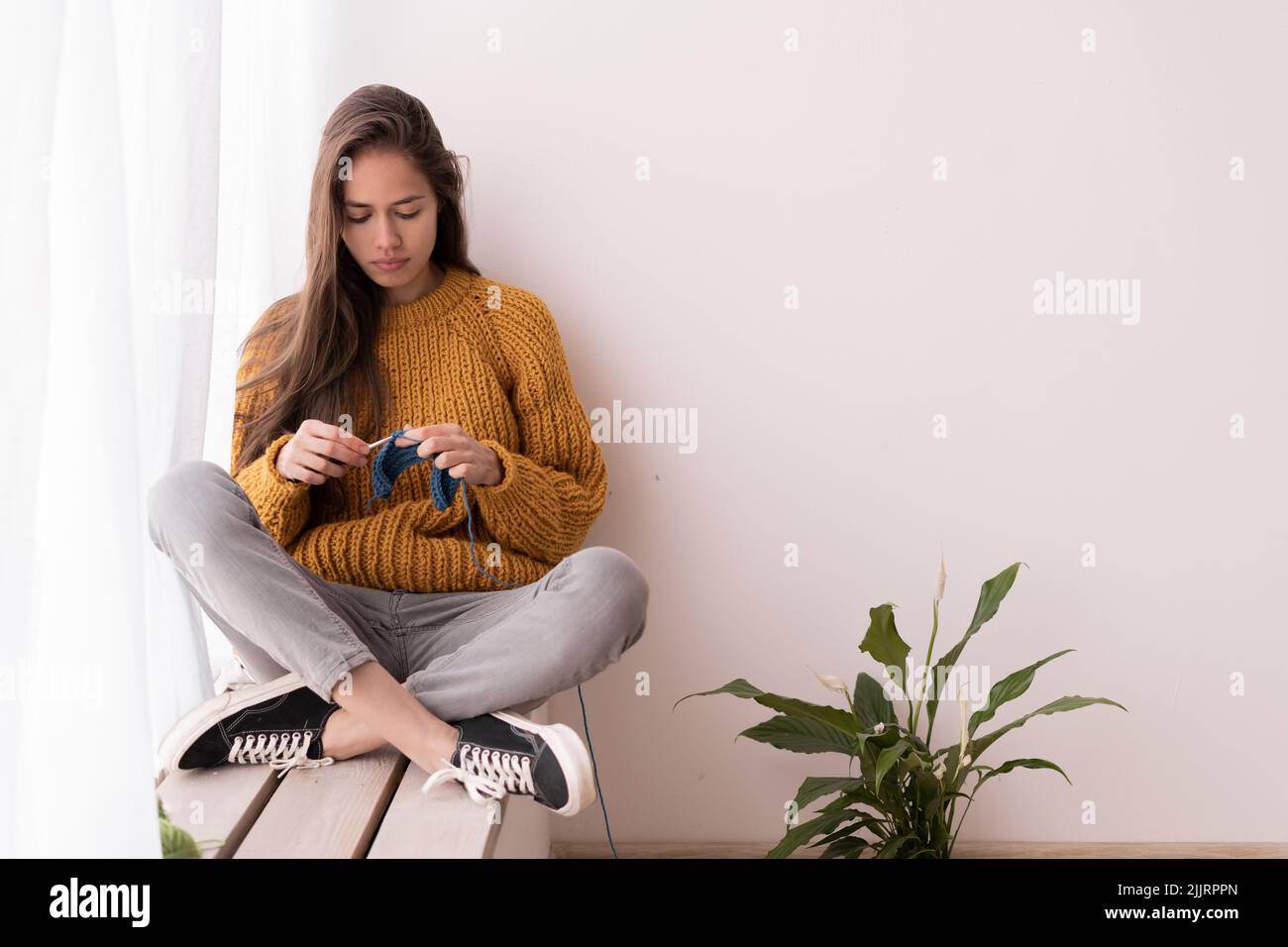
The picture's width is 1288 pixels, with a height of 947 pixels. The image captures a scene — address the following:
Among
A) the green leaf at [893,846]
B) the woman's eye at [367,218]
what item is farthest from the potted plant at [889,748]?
the woman's eye at [367,218]

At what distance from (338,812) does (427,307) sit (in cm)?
72

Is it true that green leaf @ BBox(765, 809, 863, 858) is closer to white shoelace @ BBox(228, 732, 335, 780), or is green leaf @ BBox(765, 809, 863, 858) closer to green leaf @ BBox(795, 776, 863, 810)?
green leaf @ BBox(795, 776, 863, 810)

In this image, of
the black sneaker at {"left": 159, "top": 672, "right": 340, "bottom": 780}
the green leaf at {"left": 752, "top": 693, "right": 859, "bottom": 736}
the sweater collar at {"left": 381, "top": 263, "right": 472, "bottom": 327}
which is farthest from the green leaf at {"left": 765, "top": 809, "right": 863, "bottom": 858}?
the sweater collar at {"left": 381, "top": 263, "right": 472, "bottom": 327}

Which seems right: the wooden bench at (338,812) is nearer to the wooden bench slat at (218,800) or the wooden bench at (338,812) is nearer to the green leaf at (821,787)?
the wooden bench slat at (218,800)

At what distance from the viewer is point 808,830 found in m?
1.52

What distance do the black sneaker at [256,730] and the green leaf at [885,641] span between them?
712mm

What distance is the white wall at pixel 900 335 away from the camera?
1.63m

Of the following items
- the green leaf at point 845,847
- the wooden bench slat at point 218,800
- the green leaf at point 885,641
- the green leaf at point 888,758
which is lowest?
the green leaf at point 845,847

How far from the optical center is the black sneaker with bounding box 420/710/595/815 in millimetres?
1227

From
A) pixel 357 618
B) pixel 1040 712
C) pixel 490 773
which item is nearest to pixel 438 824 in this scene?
pixel 490 773

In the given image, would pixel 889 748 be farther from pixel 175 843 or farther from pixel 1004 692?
pixel 175 843
